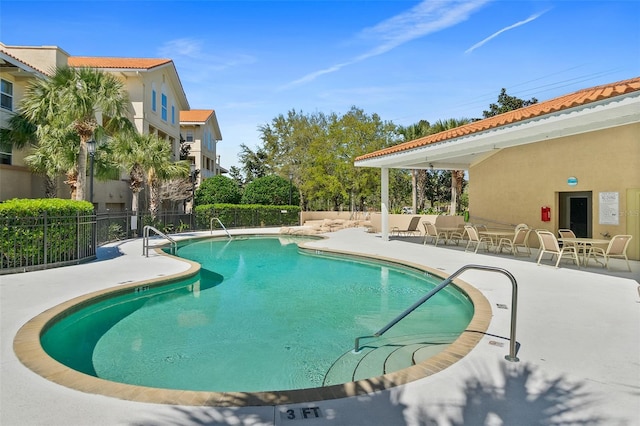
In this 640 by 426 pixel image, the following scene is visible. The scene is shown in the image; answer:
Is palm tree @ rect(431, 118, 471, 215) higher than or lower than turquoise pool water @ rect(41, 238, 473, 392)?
higher

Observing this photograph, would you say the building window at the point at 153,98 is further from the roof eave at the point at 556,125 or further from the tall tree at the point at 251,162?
the tall tree at the point at 251,162

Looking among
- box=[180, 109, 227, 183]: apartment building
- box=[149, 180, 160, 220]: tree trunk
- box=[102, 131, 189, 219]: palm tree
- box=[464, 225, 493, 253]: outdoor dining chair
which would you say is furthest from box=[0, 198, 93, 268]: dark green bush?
box=[180, 109, 227, 183]: apartment building

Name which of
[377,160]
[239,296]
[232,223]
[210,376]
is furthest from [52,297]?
[232,223]

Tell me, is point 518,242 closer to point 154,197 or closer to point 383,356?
point 383,356

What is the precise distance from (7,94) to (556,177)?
2307 centimetres

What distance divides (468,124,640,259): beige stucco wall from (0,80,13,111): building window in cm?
2127

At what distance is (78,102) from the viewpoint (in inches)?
527

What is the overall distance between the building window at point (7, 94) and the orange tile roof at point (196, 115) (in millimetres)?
18328

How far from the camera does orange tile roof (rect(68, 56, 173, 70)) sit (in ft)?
73.5

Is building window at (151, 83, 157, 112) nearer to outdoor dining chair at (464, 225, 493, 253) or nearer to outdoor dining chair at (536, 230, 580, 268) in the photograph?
outdoor dining chair at (464, 225, 493, 253)

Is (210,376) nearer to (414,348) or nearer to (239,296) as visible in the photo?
(414,348)

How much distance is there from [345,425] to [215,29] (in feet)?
46.3

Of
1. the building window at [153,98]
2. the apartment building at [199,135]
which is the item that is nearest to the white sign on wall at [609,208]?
the building window at [153,98]

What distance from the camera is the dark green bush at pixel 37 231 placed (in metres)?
8.68
